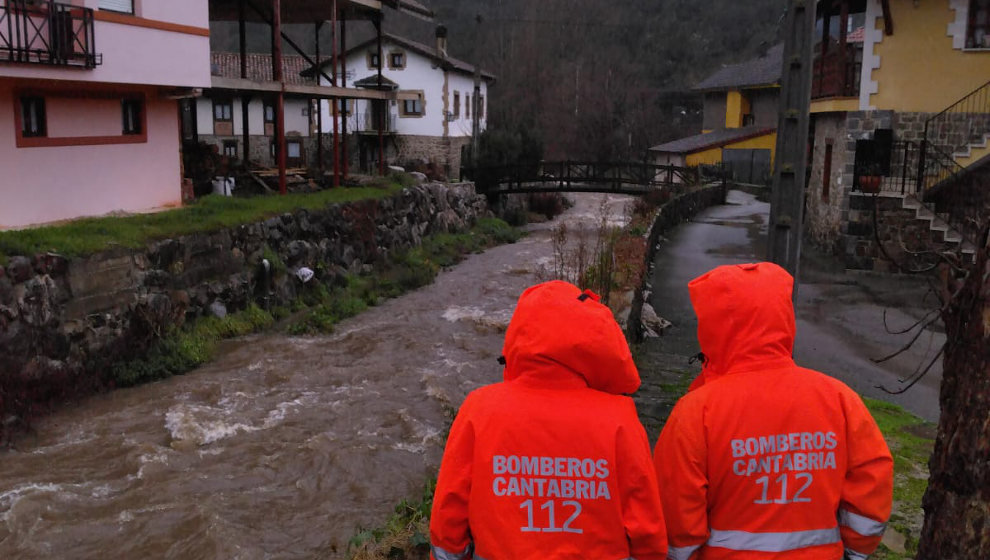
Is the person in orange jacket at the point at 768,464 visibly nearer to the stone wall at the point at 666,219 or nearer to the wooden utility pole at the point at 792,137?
the wooden utility pole at the point at 792,137

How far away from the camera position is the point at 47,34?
13109 mm

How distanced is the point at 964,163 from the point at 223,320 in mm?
14617

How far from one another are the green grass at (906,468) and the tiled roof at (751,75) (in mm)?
34249

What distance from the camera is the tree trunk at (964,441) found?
2865mm

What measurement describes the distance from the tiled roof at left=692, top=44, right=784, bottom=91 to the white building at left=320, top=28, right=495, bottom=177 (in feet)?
45.6

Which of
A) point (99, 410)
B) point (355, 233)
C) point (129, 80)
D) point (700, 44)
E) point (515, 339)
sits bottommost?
point (99, 410)

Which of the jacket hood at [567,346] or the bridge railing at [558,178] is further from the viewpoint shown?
the bridge railing at [558,178]

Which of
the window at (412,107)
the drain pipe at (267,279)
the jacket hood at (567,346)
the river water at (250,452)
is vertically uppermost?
the window at (412,107)

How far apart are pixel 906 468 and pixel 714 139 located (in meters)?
37.8

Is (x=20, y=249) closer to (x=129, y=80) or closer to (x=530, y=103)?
(x=129, y=80)

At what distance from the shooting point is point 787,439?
10.1 feet

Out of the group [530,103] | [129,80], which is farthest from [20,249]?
[530,103]

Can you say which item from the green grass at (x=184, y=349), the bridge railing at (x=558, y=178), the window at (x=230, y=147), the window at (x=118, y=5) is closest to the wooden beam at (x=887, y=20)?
the green grass at (x=184, y=349)

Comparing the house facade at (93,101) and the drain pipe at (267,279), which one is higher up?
the house facade at (93,101)
